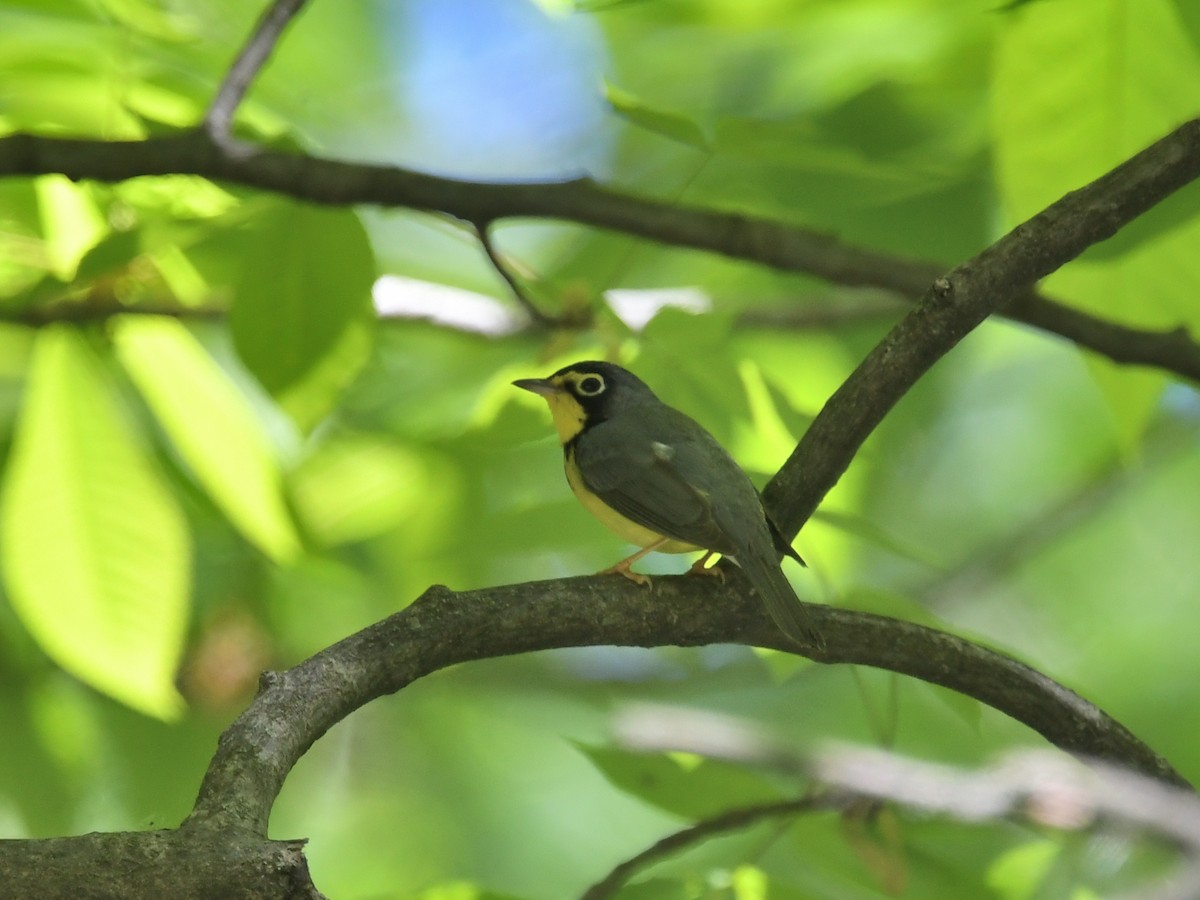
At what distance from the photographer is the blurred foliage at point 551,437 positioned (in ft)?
9.12

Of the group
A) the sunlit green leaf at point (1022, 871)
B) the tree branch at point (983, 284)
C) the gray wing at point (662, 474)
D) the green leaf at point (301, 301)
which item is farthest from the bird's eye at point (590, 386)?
the sunlit green leaf at point (1022, 871)

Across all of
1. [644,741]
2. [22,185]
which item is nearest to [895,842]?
A: [644,741]

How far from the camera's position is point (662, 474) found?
3154 millimetres

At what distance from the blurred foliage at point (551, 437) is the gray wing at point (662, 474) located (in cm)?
15

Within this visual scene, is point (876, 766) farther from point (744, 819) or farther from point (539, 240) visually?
point (539, 240)

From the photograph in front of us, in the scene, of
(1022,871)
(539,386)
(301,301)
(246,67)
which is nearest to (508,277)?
(539,386)

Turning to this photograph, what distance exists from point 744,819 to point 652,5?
2.49 metres

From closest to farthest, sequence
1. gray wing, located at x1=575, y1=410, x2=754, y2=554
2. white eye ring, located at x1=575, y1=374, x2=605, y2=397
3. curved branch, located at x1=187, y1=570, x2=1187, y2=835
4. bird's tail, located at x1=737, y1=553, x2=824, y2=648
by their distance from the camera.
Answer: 1. curved branch, located at x1=187, y1=570, x2=1187, y2=835
2. bird's tail, located at x1=737, y1=553, x2=824, y2=648
3. gray wing, located at x1=575, y1=410, x2=754, y2=554
4. white eye ring, located at x1=575, y1=374, x2=605, y2=397

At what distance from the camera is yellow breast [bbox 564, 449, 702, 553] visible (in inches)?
125

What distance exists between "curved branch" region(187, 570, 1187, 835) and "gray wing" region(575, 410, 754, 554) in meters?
0.22

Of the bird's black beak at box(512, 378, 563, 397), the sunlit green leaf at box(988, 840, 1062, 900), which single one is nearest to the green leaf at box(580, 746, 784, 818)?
the sunlit green leaf at box(988, 840, 1062, 900)

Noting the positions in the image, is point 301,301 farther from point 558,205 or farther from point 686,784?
point 686,784

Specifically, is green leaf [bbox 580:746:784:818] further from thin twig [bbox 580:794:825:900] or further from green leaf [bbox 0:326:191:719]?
green leaf [bbox 0:326:191:719]

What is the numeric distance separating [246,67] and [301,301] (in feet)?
2.21
